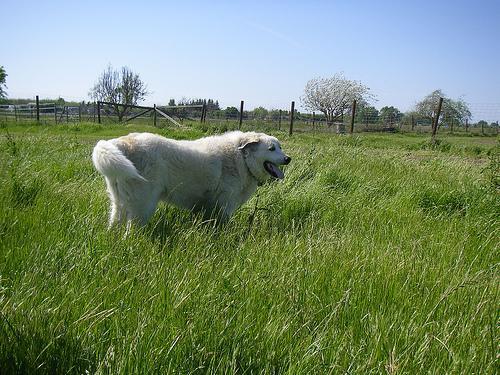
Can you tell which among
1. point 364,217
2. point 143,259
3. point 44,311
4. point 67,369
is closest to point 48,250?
point 143,259

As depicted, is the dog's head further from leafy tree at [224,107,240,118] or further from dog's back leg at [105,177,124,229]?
leafy tree at [224,107,240,118]

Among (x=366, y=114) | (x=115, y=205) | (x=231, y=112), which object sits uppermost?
(x=366, y=114)

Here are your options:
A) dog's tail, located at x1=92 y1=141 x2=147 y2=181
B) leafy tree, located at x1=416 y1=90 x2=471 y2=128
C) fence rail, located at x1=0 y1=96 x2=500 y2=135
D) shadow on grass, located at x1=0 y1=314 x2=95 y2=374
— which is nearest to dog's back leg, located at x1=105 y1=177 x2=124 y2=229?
dog's tail, located at x1=92 y1=141 x2=147 y2=181

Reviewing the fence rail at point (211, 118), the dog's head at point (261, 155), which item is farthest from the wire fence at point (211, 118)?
the dog's head at point (261, 155)

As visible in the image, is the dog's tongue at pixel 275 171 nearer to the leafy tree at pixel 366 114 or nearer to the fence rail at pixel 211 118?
the fence rail at pixel 211 118

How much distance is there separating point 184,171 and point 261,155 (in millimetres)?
1223

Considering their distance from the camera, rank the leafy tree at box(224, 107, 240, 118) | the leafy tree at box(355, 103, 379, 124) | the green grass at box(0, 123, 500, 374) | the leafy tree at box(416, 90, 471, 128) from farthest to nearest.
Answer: the leafy tree at box(416, 90, 471, 128)
the leafy tree at box(355, 103, 379, 124)
the leafy tree at box(224, 107, 240, 118)
the green grass at box(0, 123, 500, 374)

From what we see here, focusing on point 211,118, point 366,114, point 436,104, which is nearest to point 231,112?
point 211,118

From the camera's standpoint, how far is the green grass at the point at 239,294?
190 centimetres

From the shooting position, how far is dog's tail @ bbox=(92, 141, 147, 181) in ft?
12.1

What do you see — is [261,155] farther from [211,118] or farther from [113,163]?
[211,118]

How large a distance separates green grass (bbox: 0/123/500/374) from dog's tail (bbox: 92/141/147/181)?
1.69 ft

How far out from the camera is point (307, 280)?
2.86 meters

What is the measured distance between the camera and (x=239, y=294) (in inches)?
98.9
